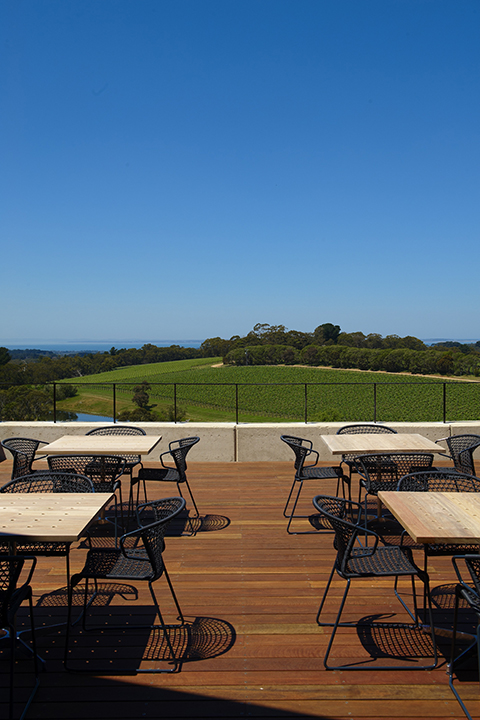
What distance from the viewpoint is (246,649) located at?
86.0 inches

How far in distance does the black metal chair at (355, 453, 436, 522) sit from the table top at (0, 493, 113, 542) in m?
2.08

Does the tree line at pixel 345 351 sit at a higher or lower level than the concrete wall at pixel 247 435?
higher

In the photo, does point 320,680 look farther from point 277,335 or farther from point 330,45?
point 277,335

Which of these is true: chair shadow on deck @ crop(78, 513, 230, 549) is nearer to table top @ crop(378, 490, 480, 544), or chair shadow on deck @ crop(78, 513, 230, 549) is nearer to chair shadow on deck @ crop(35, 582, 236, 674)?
chair shadow on deck @ crop(35, 582, 236, 674)

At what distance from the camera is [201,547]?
3.50 metres

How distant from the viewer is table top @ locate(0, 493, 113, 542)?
2039mm

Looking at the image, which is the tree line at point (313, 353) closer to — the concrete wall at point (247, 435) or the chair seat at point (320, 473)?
the concrete wall at point (247, 435)

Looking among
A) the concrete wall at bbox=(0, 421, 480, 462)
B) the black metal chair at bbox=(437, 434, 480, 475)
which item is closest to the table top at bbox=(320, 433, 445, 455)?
the black metal chair at bbox=(437, 434, 480, 475)

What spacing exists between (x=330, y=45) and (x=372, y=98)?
3.54 m

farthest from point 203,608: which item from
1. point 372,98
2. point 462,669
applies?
point 372,98

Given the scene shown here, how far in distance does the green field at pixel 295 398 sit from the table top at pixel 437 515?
43887 millimetres

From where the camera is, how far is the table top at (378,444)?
3.73 m

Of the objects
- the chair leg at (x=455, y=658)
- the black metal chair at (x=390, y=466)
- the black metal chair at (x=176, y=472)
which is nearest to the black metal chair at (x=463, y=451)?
the black metal chair at (x=390, y=466)

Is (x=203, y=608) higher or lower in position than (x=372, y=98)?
lower
